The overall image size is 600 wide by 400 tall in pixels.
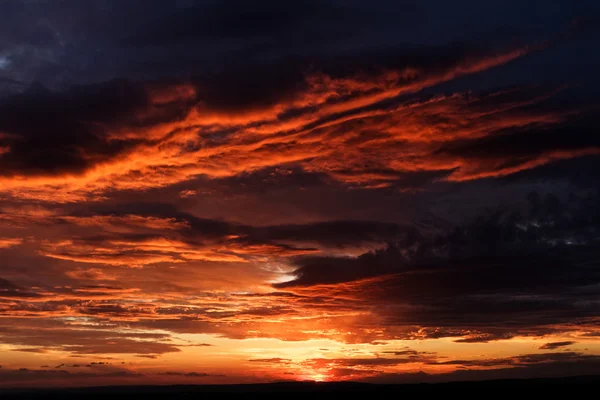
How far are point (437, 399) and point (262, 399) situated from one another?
5343 centimetres

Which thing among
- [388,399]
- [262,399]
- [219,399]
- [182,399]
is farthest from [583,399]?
[182,399]

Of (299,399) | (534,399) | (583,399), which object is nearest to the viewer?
(583,399)

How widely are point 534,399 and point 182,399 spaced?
357ft

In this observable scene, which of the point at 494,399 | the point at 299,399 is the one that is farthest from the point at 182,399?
the point at 494,399

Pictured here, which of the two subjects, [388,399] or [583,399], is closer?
[583,399]

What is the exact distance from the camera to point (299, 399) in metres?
182

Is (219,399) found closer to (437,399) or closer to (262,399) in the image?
(262,399)

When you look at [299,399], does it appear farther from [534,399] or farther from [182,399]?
[534,399]

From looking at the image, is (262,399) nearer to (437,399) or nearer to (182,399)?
(182,399)

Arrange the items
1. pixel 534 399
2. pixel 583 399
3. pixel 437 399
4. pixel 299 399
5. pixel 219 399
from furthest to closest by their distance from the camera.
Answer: pixel 219 399
pixel 299 399
pixel 437 399
pixel 534 399
pixel 583 399

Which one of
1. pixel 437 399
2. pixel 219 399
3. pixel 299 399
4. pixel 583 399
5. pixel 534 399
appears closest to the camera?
pixel 583 399

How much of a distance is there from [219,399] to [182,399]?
12750 millimetres

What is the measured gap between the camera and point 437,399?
170500mm

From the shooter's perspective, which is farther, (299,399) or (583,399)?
(299,399)
